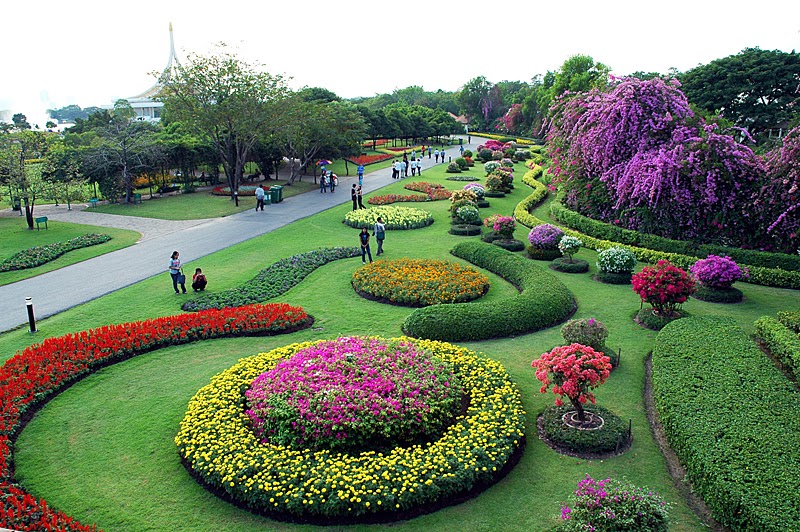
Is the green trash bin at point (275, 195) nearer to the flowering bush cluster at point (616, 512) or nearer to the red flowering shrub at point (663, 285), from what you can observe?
the red flowering shrub at point (663, 285)

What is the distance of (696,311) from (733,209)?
574cm

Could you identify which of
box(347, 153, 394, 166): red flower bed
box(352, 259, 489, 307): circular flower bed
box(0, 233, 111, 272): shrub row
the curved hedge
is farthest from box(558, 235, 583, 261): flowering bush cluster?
box(347, 153, 394, 166): red flower bed

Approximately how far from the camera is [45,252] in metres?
18.5

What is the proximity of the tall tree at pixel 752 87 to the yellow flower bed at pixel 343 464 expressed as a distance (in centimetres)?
3799

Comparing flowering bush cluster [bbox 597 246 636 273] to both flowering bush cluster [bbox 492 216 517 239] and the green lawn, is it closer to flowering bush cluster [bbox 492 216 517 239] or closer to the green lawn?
the green lawn

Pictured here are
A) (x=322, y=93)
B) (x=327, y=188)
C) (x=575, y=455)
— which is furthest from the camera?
(x=322, y=93)

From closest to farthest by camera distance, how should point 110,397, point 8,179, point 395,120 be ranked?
point 110,397 < point 8,179 < point 395,120

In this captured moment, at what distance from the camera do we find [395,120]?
188 ft

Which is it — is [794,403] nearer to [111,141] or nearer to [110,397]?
[110,397]

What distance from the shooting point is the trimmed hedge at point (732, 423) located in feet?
21.0

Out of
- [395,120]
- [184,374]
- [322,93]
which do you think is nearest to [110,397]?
[184,374]

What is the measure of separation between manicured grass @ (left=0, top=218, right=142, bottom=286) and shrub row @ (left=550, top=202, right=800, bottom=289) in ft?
54.3

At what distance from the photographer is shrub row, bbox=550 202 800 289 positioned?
51.4 feet

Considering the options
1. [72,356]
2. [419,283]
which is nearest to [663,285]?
[419,283]
